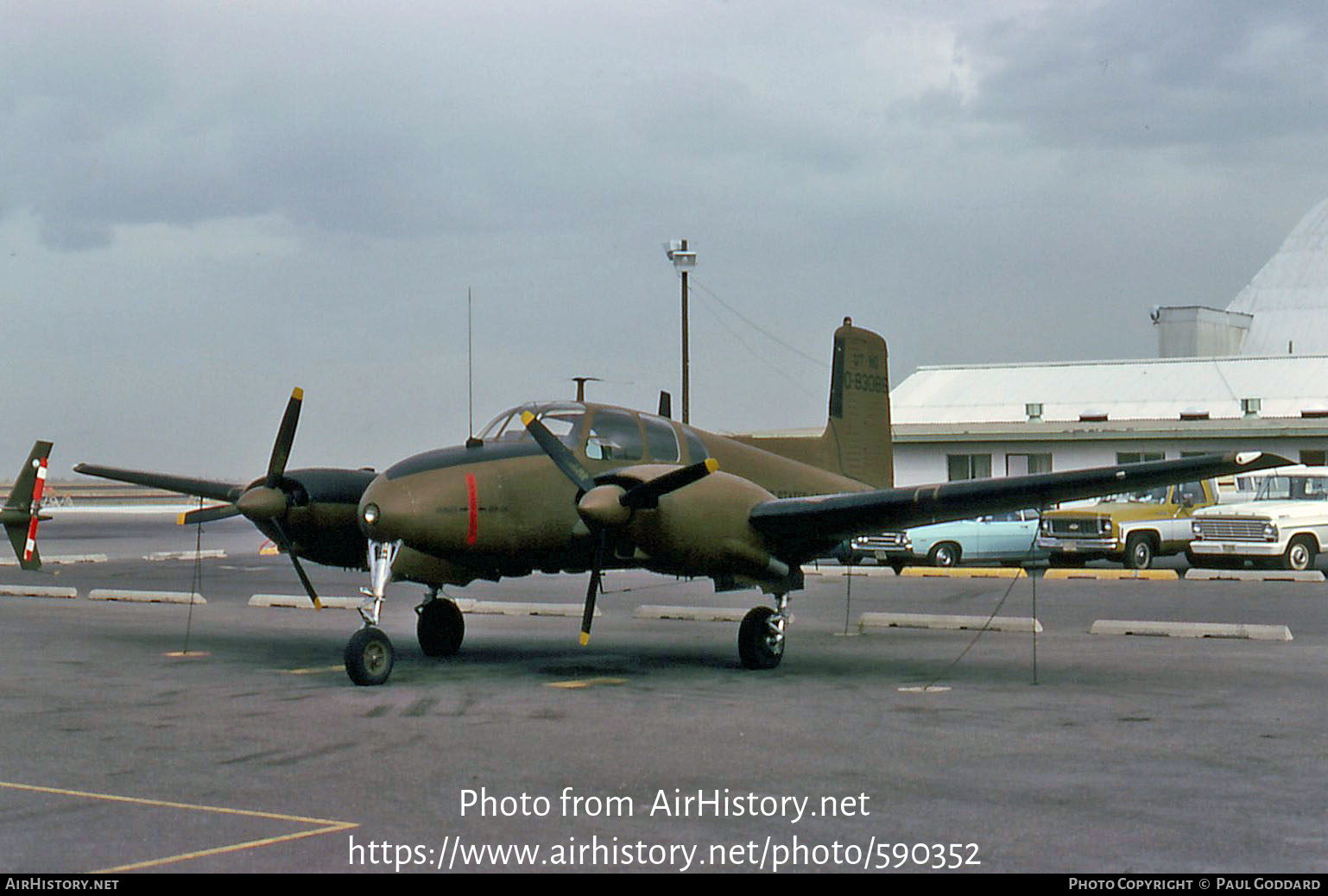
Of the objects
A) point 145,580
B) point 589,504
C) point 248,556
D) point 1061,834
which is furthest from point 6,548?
point 1061,834

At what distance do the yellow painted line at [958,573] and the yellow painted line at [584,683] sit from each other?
1826 centimetres

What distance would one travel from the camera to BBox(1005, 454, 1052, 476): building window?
5159 cm

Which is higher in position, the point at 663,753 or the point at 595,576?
the point at 595,576

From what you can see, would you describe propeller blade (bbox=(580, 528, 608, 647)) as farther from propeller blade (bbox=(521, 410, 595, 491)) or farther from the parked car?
the parked car

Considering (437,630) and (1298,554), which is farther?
(1298,554)

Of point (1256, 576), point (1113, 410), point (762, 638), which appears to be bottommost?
point (762, 638)

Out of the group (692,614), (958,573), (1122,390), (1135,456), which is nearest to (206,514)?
(692,614)

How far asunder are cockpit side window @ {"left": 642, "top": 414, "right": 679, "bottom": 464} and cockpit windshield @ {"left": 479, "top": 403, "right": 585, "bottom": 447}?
0.91m

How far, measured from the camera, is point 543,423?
1608 cm

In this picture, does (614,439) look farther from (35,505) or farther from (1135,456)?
(1135,456)

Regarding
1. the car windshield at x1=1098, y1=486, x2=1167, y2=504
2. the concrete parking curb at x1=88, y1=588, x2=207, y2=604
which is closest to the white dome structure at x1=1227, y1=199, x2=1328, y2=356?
the car windshield at x1=1098, y1=486, x2=1167, y2=504

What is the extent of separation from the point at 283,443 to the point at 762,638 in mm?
6158

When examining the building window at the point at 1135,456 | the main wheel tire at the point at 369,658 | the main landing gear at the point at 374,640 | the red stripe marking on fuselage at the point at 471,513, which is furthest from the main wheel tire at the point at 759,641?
the building window at the point at 1135,456
